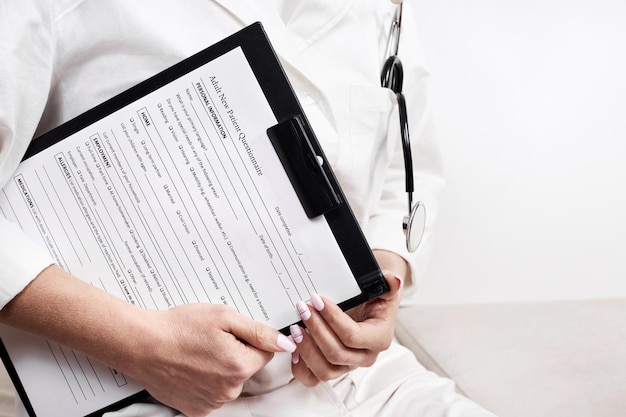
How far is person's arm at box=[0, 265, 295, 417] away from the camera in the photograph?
0.63 metres

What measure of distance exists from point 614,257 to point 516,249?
193mm

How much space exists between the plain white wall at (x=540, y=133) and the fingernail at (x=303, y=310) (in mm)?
711

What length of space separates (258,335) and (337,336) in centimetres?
10

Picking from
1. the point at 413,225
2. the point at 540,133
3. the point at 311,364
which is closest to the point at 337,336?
the point at 311,364

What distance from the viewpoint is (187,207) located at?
2.13 ft

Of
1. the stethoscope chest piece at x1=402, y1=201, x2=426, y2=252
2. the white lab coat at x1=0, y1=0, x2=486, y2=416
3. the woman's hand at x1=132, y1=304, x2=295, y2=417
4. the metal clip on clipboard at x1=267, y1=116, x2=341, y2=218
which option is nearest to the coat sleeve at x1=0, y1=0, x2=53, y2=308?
the white lab coat at x1=0, y1=0, x2=486, y2=416

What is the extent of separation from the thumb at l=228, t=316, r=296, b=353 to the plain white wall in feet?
2.39

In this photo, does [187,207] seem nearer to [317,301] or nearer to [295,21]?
[317,301]

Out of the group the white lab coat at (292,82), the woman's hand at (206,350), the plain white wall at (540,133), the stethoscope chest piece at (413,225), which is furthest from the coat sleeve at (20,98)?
the plain white wall at (540,133)

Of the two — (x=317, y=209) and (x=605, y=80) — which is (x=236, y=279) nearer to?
(x=317, y=209)

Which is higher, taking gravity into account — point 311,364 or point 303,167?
point 303,167

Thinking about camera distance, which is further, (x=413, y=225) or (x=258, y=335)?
(x=413, y=225)

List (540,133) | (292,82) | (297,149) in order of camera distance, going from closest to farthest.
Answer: (297,149) → (292,82) → (540,133)

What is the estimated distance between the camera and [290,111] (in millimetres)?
633
